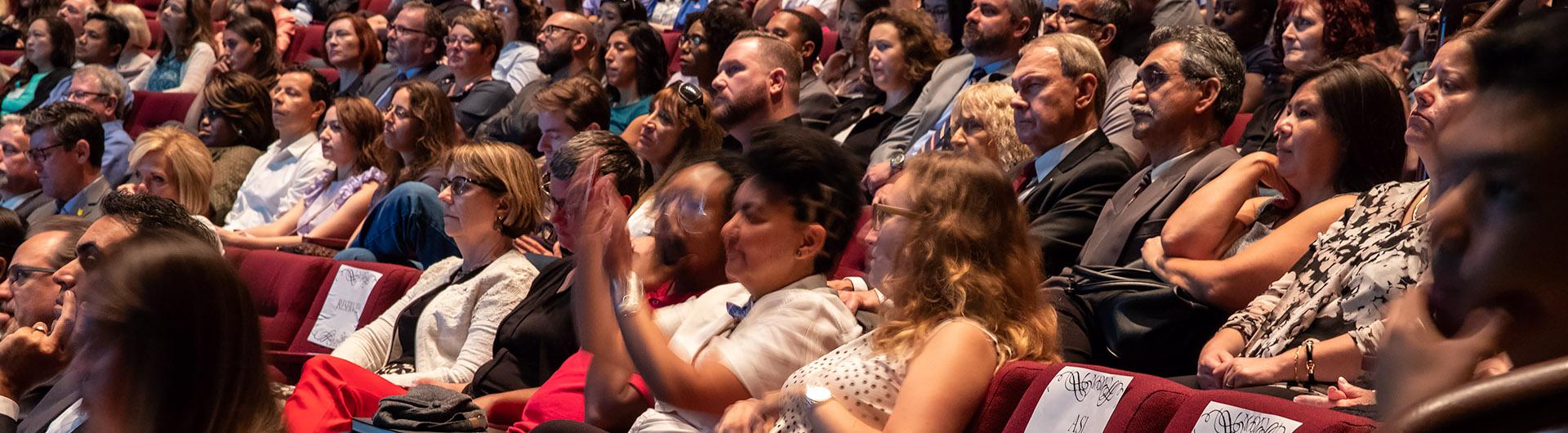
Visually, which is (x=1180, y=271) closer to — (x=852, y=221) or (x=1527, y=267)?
(x=852, y=221)

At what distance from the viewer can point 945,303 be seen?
2.30m

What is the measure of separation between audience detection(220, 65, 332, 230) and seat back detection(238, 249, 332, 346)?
1.41m

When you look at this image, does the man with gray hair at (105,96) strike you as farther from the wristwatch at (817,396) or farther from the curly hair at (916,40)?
the wristwatch at (817,396)

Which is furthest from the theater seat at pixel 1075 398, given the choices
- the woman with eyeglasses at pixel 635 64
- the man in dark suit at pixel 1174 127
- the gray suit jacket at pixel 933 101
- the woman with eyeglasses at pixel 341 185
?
the woman with eyeglasses at pixel 635 64

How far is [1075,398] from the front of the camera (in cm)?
203

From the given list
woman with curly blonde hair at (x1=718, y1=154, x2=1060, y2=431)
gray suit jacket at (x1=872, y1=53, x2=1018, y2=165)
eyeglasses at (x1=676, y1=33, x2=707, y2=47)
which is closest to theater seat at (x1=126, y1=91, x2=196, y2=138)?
eyeglasses at (x1=676, y1=33, x2=707, y2=47)

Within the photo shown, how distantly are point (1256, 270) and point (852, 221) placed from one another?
0.74 m

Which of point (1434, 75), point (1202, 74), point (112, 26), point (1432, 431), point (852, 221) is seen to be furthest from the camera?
point (112, 26)

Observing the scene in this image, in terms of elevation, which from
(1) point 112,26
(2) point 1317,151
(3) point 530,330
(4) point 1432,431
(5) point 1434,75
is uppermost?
(4) point 1432,431

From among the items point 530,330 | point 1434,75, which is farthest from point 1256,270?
point 530,330

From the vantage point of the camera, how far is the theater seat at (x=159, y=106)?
7836 mm

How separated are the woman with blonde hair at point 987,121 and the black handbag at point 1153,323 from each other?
3.70 feet

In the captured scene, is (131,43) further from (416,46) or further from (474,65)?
(474,65)

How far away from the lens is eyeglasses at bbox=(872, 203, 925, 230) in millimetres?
2350
